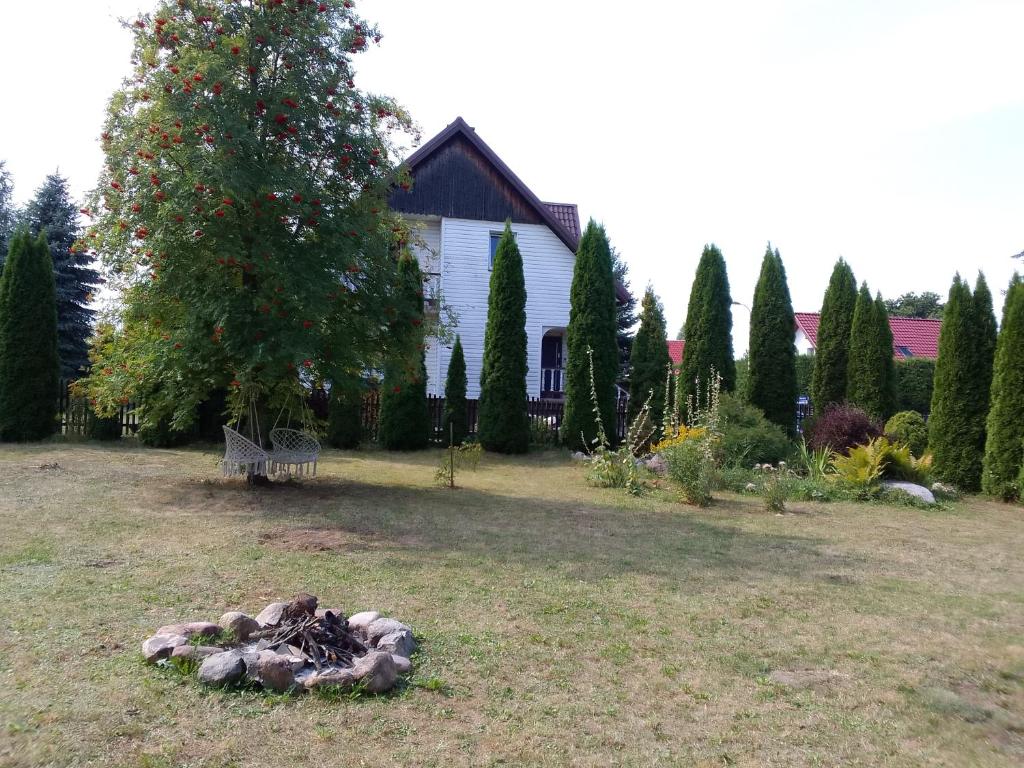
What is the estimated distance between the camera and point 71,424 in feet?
49.8

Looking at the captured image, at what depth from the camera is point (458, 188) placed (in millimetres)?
21609

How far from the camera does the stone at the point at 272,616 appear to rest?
3.81 m

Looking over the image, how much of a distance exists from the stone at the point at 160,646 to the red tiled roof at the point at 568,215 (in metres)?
21.8

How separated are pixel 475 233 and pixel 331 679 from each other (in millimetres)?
19549

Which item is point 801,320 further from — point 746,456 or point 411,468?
point 411,468

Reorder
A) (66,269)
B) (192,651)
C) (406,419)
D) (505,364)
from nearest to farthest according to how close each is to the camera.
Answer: (192,651)
(406,419)
(505,364)
(66,269)

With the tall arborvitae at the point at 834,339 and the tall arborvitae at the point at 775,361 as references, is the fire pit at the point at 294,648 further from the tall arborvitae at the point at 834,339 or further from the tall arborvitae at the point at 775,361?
the tall arborvitae at the point at 834,339

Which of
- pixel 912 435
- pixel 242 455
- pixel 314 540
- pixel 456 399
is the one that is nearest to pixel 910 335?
pixel 912 435

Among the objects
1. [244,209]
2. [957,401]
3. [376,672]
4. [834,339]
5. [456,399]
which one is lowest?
[376,672]

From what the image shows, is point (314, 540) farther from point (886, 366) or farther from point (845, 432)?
point (886, 366)

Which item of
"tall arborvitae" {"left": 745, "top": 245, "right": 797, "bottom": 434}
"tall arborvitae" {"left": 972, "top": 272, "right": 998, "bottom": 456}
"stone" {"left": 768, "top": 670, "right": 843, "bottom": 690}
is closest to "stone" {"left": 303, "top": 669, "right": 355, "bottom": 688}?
"stone" {"left": 768, "top": 670, "right": 843, "bottom": 690}

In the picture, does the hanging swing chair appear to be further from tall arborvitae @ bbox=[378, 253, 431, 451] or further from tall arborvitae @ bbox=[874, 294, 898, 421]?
tall arborvitae @ bbox=[874, 294, 898, 421]

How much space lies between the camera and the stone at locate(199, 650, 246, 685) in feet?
10.5

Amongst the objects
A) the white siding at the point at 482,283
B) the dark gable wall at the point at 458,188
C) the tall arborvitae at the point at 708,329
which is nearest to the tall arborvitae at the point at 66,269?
the dark gable wall at the point at 458,188
